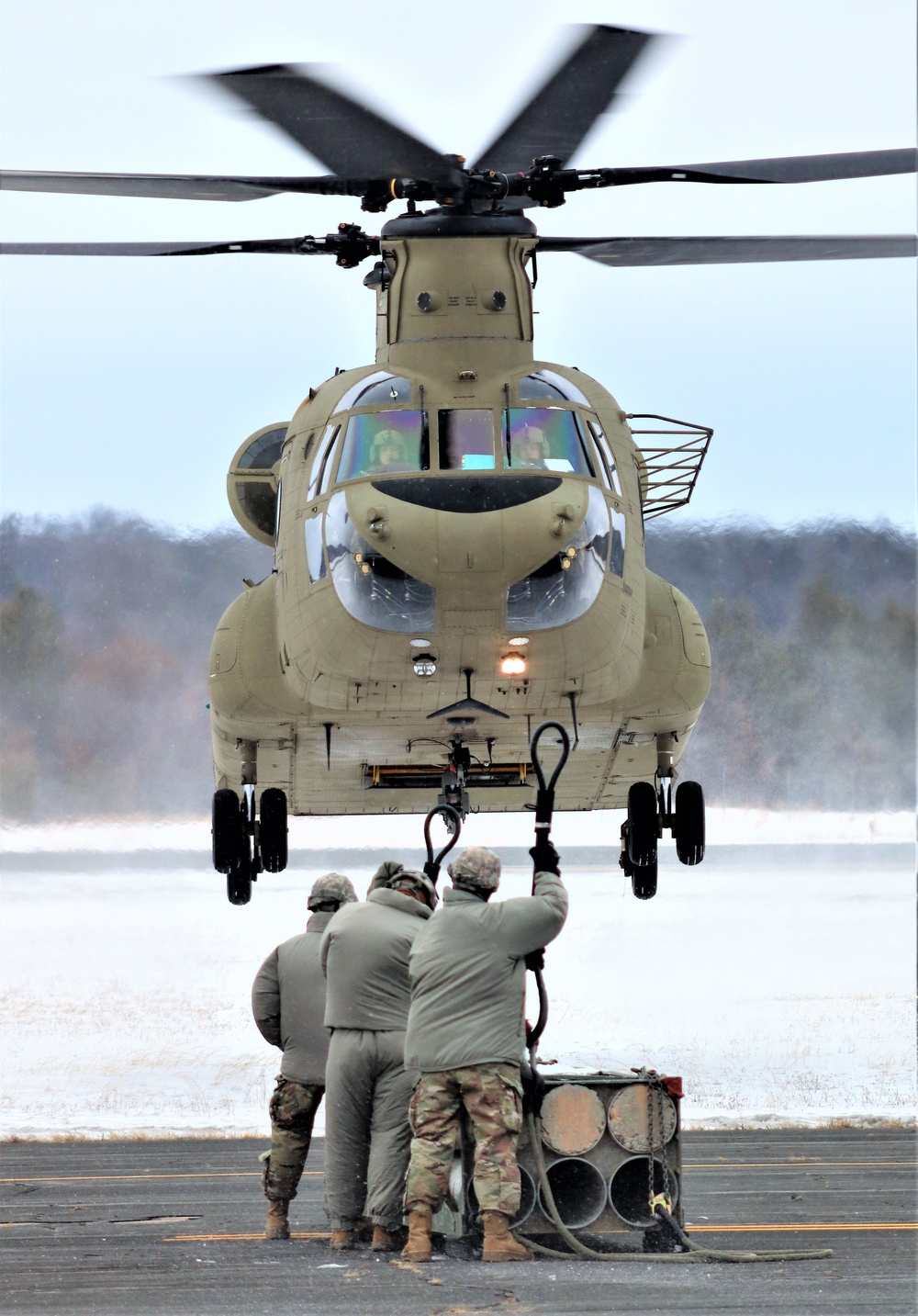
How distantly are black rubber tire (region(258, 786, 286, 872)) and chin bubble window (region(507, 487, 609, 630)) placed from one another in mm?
4123

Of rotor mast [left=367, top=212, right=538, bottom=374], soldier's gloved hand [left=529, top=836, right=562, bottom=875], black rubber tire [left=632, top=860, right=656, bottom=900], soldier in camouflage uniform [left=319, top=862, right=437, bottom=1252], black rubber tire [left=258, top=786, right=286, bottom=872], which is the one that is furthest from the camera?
black rubber tire [left=632, top=860, right=656, bottom=900]

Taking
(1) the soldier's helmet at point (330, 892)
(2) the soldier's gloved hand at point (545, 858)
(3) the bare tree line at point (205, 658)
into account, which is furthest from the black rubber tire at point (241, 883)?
(2) the soldier's gloved hand at point (545, 858)

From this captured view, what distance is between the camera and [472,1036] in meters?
6.23

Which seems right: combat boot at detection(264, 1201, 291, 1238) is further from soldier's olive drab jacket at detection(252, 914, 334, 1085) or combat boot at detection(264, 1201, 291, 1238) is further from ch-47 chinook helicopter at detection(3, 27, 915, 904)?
ch-47 chinook helicopter at detection(3, 27, 915, 904)

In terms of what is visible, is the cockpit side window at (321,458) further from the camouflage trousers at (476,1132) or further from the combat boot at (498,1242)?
the combat boot at (498,1242)

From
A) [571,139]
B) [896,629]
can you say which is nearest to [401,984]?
[571,139]

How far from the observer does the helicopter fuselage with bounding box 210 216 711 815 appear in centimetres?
1009

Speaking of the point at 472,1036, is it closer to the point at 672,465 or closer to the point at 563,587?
the point at 563,587

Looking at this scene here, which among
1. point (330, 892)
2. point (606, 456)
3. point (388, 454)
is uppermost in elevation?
point (606, 456)

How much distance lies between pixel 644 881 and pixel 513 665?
4.04 meters

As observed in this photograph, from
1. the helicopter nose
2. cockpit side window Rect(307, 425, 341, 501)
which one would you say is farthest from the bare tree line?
the helicopter nose

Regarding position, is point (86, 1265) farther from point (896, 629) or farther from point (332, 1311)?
point (896, 629)

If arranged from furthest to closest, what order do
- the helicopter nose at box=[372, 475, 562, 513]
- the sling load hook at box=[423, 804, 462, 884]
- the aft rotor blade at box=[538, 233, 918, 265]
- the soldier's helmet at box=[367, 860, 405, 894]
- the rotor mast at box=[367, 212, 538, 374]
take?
the aft rotor blade at box=[538, 233, 918, 265] < the rotor mast at box=[367, 212, 538, 374] < the helicopter nose at box=[372, 475, 562, 513] < the sling load hook at box=[423, 804, 462, 884] < the soldier's helmet at box=[367, 860, 405, 894]

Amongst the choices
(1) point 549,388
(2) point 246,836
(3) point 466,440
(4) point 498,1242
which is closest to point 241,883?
(2) point 246,836
